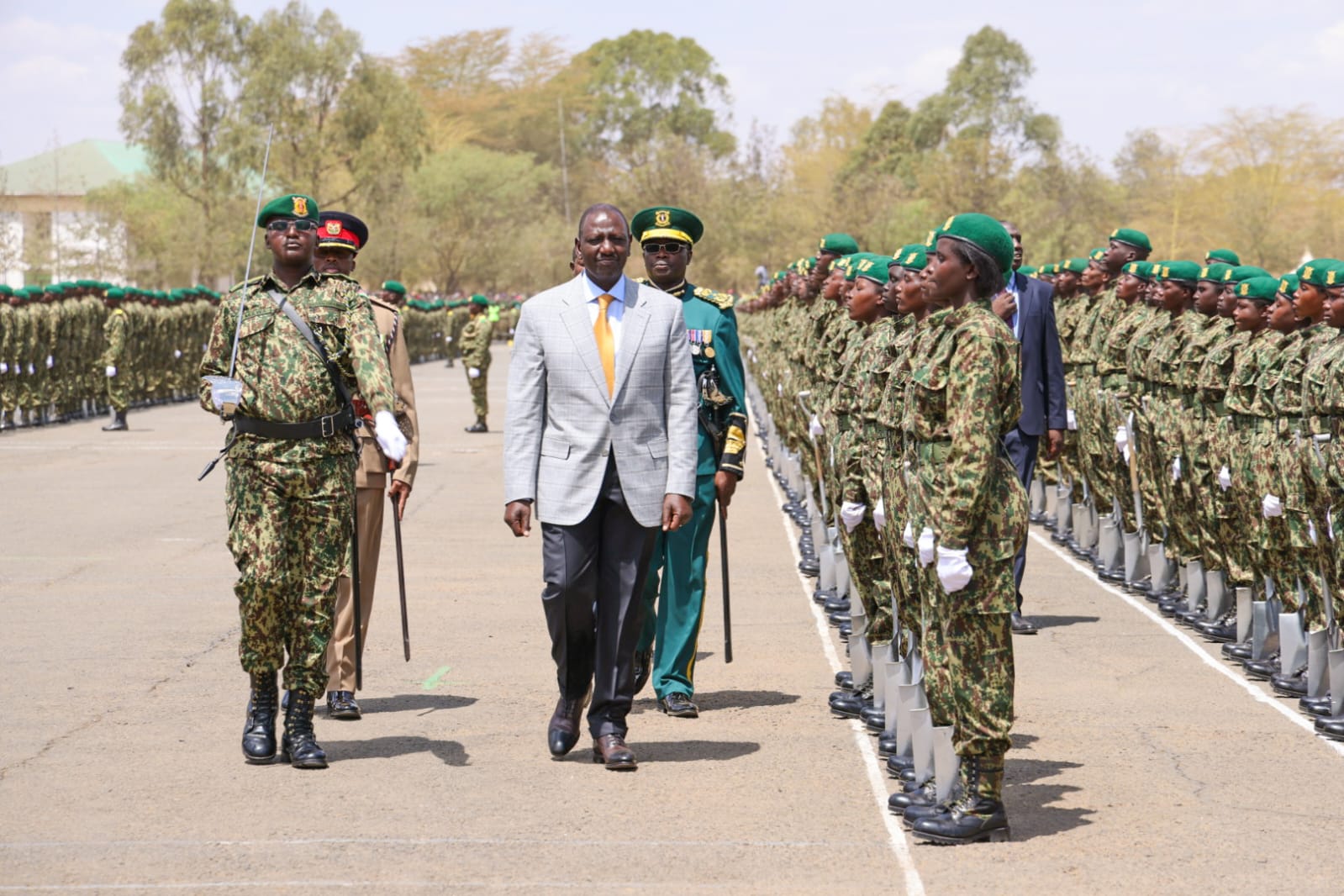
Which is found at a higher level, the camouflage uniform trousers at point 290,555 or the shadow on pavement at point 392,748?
the camouflage uniform trousers at point 290,555

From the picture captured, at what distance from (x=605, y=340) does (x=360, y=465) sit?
5.53ft

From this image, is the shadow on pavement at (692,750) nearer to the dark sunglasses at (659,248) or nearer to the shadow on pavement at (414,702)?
the shadow on pavement at (414,702)

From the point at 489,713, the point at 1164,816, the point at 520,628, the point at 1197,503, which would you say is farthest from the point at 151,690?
the point at 1197,503

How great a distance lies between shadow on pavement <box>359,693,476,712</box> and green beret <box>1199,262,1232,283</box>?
5.37 meters

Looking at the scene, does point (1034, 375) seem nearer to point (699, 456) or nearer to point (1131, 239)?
point (699, 456)

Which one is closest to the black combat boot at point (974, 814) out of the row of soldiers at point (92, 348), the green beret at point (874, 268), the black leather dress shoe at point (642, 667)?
the black leather dress shoe at point (642, 667)

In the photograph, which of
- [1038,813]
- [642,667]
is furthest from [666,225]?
[1038,813]

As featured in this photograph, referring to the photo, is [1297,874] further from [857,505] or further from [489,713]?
[489,713]

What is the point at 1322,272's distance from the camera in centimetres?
898

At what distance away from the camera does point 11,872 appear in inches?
230

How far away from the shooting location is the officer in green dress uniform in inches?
331

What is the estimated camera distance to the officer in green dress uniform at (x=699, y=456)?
8.41 m

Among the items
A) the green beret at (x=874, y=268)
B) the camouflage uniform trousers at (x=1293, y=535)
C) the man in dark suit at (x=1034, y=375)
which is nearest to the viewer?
the camouflage uniform trousers at (x=1293, y=535)

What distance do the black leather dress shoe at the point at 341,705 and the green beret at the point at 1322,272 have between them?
5.00m
